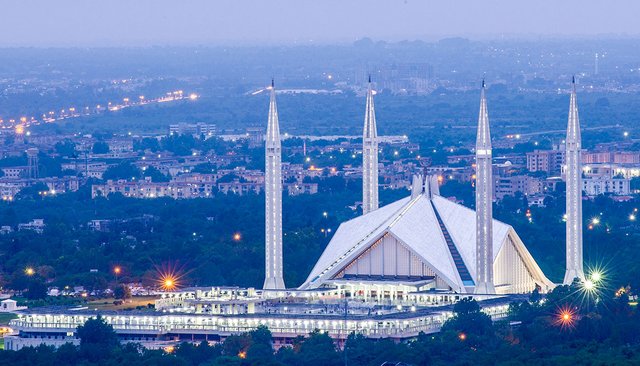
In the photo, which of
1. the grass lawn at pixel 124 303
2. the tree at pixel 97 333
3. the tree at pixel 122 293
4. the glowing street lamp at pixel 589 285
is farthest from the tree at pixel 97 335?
the glowing street lamp at pixel 589 285

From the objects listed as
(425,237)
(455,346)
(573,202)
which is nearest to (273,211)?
(425,237)

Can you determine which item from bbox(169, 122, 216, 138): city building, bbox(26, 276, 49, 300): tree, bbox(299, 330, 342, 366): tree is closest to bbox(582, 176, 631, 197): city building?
bbox(26, 276, 49, 300): tree

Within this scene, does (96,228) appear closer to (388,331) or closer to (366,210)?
(366,210)

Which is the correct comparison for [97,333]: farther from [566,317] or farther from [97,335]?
[566,317]

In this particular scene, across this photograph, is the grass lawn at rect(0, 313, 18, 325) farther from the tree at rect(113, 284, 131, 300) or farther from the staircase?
the staircase

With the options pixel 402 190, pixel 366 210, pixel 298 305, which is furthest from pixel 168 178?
pixel 298 305

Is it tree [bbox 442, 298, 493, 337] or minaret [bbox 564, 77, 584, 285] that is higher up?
minaret [bbox 564, 77, 584, 285]

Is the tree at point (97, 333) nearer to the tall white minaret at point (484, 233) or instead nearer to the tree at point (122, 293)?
the tree at point (122, 293)
